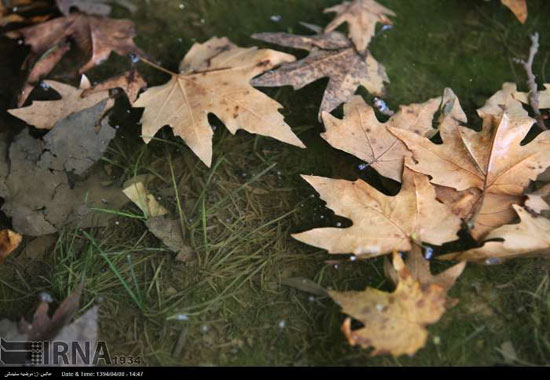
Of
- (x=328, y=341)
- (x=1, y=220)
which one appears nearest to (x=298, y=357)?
(x=328, y=341)

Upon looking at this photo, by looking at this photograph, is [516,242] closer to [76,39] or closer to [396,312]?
[396,312]

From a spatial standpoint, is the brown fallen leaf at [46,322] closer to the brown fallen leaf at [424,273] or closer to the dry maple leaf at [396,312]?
the dry maple leaf at [396,312]

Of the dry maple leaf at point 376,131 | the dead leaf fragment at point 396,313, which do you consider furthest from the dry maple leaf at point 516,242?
the dry maple leaf at point 376,131

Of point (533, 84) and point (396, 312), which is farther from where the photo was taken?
point (533, 84)

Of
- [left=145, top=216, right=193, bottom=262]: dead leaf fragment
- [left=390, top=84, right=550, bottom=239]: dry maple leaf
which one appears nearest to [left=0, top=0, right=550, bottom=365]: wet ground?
[left=145, top=216, right=193, bottom=262]: dead leaf fragment

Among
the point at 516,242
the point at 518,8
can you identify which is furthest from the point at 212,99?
the point at 518,8
